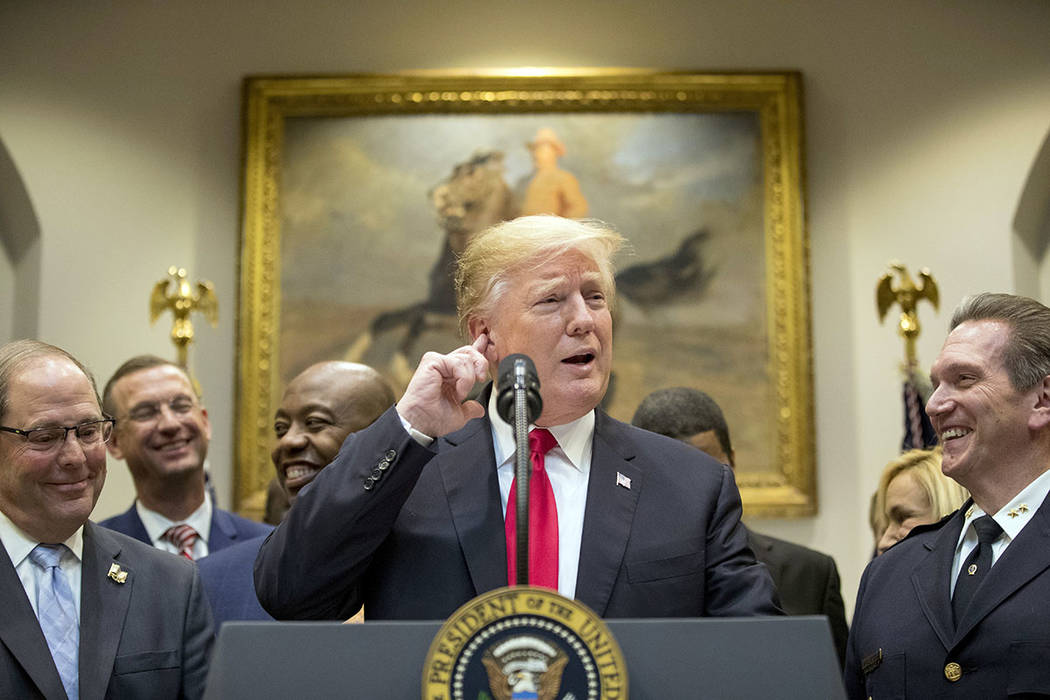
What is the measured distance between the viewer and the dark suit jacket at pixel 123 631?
2842 mm

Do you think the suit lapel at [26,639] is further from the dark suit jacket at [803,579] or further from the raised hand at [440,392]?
the dark suit jacket at [803,579]

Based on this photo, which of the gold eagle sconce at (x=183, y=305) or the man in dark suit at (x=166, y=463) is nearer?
the man in dark suit at (x=166, y=463)

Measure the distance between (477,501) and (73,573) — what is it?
3.74 feet

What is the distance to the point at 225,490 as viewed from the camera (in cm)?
751

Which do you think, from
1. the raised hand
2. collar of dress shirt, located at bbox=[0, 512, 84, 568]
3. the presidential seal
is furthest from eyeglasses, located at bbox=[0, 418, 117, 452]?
the presidential seal

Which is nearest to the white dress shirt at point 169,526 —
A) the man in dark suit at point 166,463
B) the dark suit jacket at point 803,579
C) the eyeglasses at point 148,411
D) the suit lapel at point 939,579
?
the man in dark suit at point 166,463

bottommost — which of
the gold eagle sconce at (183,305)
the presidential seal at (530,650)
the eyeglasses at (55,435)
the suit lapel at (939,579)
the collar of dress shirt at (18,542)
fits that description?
the presidential seal at (530,650)

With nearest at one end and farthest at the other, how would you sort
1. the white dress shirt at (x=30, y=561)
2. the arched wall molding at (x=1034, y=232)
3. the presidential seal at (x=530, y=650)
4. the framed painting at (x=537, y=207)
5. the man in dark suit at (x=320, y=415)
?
the presidential seal at (x=530, y=650) < the white dress shirt at (x=30, y=561) < the man in dark suit at (x=320, y=415) < the arched wall molding at (x=1034, y=232) < the framed painting at (x=537, y=207)

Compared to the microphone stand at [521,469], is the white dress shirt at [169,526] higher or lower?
higher

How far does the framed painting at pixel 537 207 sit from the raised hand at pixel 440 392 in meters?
5.03

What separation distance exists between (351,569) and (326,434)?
1938mm

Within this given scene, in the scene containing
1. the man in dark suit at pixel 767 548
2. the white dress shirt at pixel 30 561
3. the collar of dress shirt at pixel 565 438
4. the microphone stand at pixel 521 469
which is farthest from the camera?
the man in dark suit at pixel 767 548

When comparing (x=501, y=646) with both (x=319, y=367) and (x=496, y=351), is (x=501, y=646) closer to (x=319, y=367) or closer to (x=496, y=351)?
(x=496, y=351)

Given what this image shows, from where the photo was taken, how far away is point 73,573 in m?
3.08
